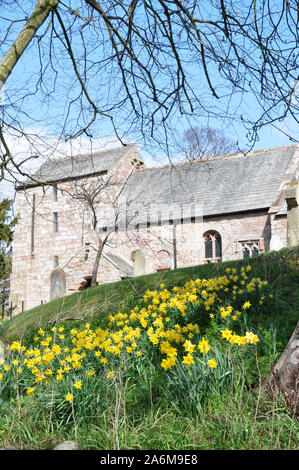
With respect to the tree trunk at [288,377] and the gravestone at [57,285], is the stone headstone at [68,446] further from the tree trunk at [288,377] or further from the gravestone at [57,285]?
the gravestone at [57,285]

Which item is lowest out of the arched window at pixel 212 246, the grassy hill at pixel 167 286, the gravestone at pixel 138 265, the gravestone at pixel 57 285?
the grassy hill at pixel 167 286

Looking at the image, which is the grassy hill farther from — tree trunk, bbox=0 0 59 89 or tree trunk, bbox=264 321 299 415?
tree trunk, bbox=0 0 59 89

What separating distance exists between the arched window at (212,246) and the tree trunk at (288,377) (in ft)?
66.8

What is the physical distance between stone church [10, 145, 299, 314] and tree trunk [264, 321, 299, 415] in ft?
49.4

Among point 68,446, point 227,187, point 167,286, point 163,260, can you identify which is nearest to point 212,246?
point 163,260

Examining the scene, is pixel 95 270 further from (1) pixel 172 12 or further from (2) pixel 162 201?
(1) pixel 172 12

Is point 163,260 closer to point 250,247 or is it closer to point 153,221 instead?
point 153,221

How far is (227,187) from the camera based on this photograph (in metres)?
25.2

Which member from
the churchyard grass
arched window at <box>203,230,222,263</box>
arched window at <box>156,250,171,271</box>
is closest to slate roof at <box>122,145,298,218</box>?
arched window at <box>203,230,222,263</box>

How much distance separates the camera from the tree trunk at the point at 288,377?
11.2 ft

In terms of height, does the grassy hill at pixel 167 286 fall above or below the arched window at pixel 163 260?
below

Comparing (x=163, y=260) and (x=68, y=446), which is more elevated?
(x=163, y=260)

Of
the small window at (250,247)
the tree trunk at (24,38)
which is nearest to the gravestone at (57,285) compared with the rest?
the small window at (250,247)

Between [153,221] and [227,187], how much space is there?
4.47m
